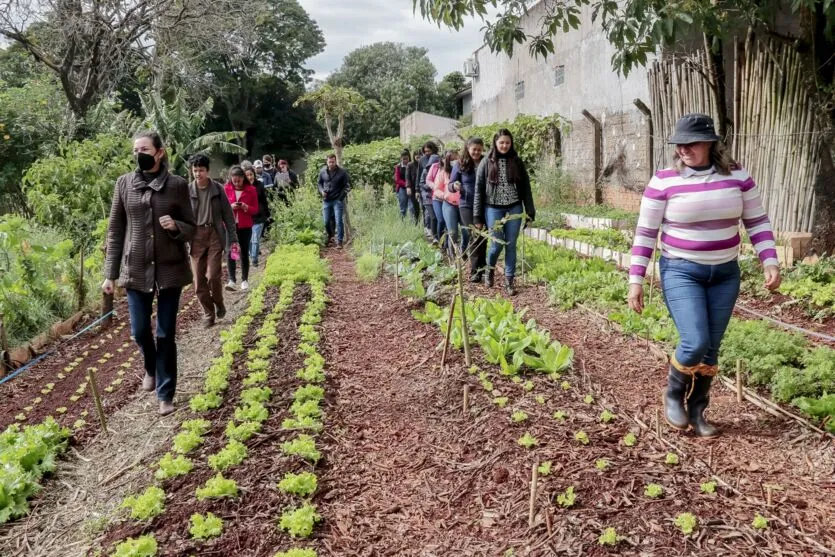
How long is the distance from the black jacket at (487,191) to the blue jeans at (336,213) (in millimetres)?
5674

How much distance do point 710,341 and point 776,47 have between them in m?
4.92

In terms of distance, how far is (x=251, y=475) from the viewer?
3619mm

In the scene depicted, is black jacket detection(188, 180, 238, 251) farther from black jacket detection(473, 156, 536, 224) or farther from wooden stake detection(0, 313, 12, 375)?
black jacket detection(473, 156, 536, 224)

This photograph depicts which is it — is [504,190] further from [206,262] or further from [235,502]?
[235,502]

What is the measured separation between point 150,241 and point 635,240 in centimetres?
334

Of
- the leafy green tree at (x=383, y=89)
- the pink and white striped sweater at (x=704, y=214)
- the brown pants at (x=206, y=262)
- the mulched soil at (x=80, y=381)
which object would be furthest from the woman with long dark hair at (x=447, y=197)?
the leafy green tree at (x=383, y=89)

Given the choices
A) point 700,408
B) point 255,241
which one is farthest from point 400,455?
point 255,241

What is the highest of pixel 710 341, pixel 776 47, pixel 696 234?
pixel 776 47

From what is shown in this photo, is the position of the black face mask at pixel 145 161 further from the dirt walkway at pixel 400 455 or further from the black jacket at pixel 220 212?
the black jacket at pixel 220 212

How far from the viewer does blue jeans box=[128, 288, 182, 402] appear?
15.0 feet

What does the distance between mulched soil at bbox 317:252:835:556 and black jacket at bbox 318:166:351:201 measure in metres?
7.43

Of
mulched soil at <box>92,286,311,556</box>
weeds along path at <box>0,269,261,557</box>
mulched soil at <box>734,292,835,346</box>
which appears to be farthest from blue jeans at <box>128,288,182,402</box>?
mulched soil at <box>734,292,835,346</box>

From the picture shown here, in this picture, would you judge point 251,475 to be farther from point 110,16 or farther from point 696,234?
point 110,16

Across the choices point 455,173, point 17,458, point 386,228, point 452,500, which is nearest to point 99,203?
point 386,228
